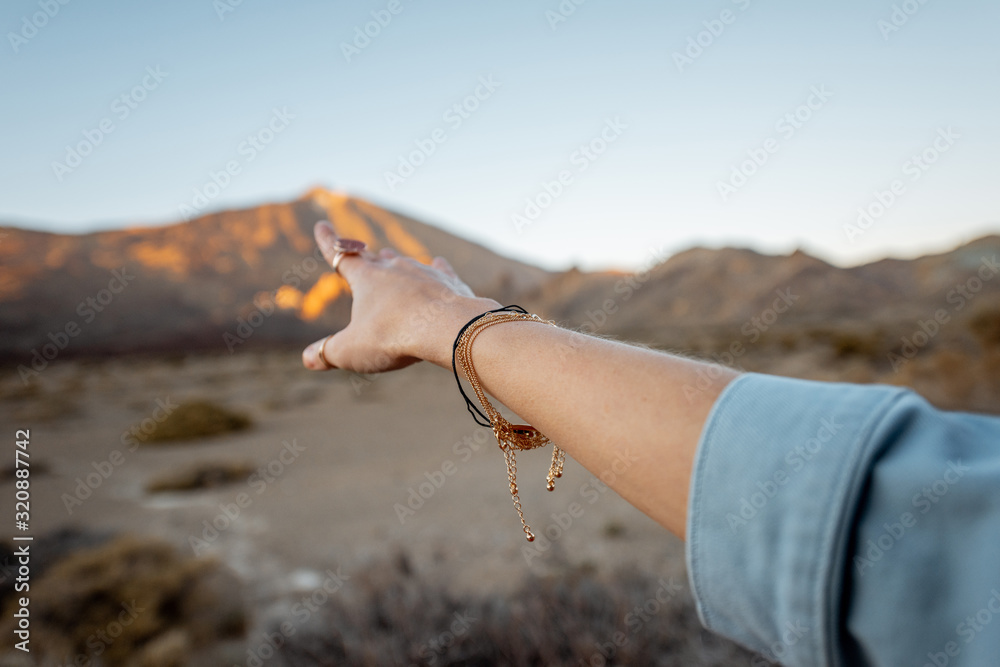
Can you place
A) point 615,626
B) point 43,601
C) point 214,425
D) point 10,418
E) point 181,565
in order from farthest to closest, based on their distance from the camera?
point 10,418
point 214,425
point 181,565
point 43,601
point 615,626

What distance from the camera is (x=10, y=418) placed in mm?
16734

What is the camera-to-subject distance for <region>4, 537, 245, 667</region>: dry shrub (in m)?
4.17

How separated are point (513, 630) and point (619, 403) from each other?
343 centimetres

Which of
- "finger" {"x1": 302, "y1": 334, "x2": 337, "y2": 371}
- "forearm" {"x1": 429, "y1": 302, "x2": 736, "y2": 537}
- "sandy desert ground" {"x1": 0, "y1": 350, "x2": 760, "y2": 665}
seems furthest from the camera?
"sandy desert ground" {"x1": 0, "y1": 350, "x2": 760, "y2": 665}

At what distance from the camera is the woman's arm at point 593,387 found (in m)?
0.74

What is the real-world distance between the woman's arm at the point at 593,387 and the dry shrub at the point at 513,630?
9.77ft

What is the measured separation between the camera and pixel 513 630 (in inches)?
145

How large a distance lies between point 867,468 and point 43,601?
6.23 metres

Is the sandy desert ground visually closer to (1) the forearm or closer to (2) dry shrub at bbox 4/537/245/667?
(2) dry shrub at bbox 4/537/245/667

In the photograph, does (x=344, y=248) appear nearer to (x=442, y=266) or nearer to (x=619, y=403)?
(x=442, y=266)

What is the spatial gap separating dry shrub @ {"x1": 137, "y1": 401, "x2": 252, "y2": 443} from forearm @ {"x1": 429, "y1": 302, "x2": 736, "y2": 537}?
1482 cm

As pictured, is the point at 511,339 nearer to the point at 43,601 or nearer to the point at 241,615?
the point at 241,615

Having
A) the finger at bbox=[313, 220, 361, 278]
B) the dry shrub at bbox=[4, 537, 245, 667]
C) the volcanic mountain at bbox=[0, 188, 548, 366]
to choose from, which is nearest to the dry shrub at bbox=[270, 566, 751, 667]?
the dry shrub at bbox=[4, 537, 245, 667]

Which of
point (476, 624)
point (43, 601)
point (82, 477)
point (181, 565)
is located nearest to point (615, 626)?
point (476, 624)
